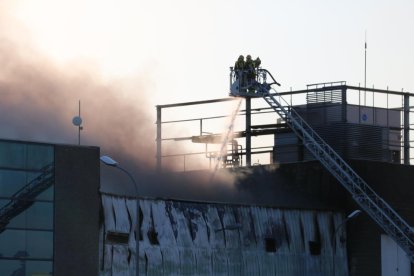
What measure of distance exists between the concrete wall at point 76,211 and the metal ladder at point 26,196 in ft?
1.49

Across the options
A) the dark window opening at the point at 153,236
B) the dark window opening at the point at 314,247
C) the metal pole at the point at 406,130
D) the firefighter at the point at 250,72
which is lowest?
the dark window opening at the point at 314,247

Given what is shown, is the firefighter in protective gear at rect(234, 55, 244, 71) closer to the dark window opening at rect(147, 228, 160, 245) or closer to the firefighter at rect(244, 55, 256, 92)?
the firefighter at rect(244, 55, 256, 92)

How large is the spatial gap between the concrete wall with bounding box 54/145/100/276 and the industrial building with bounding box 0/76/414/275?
0.15 ft

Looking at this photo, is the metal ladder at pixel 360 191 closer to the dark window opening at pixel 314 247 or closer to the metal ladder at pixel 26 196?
the dark window opening at pixel 314 247

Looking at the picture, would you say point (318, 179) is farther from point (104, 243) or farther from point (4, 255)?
point (4, 255)

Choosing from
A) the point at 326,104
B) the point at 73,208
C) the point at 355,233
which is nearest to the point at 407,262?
the point at 355,233

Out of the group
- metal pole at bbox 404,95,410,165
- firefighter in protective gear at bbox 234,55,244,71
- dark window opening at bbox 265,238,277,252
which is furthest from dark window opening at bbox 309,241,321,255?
firefighter in protective gear at bbox 234,55,244,71

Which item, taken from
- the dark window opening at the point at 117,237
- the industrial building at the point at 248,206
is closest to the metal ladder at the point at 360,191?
the industrial building at the point at 248,206

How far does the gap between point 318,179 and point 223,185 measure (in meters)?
7.15

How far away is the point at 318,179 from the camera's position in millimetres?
74688

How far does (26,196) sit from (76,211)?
2.83 meters

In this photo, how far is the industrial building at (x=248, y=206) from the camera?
184 ft

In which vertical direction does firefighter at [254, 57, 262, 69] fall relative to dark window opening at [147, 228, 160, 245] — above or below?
above

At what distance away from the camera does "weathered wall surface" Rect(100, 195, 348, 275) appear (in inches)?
2370
